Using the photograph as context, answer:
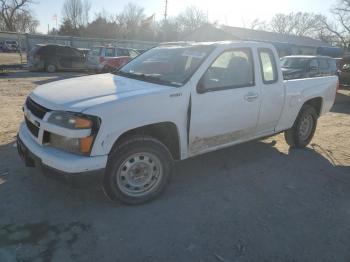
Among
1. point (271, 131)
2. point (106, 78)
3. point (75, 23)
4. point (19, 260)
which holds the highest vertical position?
point (75, 23)

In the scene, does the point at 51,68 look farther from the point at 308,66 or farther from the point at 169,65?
the point at 169,65

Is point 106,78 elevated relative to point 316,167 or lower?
elevated

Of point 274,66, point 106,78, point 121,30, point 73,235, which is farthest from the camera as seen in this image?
point 121,30

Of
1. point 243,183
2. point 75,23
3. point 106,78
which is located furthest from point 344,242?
point 75,23

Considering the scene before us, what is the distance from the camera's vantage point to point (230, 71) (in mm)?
4477

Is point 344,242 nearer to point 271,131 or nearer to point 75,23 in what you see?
point 271,131

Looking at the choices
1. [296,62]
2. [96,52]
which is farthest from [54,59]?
[296,62]

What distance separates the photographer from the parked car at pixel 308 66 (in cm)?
1291

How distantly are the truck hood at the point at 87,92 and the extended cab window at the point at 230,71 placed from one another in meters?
0.65

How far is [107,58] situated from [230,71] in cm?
1402

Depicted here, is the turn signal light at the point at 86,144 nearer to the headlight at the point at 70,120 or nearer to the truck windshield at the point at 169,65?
the headlight at the point at 70,120

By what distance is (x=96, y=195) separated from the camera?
13.1ft

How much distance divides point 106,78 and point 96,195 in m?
1.59

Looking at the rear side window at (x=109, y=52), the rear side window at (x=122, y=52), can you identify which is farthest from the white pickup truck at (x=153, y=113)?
the rear side window at (x=122, y=52)
